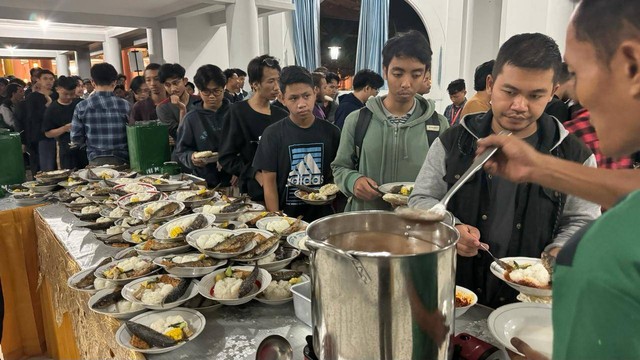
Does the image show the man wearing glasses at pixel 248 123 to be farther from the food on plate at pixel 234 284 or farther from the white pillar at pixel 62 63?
the white pillar at pixel 62 63

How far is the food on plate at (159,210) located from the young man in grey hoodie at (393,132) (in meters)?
0.82

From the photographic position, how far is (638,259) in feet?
1.33

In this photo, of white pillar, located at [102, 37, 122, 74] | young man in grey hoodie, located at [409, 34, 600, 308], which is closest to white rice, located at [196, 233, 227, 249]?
young man in grey hoodie, located at [409, 34, 600, 308]

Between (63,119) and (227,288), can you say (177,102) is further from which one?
(227,288)

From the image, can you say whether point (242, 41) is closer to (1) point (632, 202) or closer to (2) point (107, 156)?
(2) point (107, 156)

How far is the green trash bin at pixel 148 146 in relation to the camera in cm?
310

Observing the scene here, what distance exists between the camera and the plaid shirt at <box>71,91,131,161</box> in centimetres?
378

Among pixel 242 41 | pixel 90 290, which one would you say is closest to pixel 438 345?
pixel 90 290

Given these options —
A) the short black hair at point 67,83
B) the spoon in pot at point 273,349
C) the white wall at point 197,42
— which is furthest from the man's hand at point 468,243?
the white wall at point 197,42

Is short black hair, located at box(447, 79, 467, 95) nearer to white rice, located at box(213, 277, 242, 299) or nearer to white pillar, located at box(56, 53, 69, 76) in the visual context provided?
white rice, located at box(213, 277, 242, 299)

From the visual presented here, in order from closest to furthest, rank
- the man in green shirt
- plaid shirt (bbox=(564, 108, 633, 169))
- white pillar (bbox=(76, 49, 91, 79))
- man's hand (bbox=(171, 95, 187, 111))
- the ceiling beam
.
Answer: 1. the man in green shirt
2. plaid shirt (bbox=(564, 108, 633, 169))
3. man's hand (bbox=(171, 95, 187, 111))
4. the ceiling beam
5. white pillar (bbox=(76, 49, 91, 79))

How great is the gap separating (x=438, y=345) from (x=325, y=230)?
292mm

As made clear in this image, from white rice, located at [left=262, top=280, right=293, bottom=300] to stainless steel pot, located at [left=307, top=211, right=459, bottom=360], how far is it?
0.51 metres

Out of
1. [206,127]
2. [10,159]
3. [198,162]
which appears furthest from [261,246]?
[10,159]
